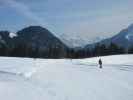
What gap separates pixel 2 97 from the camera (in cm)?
982

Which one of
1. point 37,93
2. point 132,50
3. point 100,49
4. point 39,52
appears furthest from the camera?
point 39,52

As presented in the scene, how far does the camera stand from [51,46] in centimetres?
11100

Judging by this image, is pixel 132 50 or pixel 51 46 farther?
pixel 51 46

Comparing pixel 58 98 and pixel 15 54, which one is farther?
pixel 15 54

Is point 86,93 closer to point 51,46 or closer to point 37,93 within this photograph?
point 37,93

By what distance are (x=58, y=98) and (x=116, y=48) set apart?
8207 cm

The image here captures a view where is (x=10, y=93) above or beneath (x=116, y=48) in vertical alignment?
beneath

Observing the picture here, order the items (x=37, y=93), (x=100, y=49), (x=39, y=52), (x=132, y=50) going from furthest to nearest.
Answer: (x=39, y=52) < (x=100, y=49) < (x=132, y=50) < (x=37, y=93)

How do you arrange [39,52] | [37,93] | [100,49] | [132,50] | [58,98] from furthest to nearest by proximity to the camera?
[39,52]
[100,49]
[132,50]
[37,93]
[58,98]

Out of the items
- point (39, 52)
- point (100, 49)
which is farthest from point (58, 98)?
point (39, 52)

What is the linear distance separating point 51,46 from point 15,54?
20411 millimetres

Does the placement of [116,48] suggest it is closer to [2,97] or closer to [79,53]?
[79,53]

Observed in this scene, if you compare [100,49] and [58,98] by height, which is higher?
[100,49]

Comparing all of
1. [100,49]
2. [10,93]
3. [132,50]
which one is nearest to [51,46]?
[100,49]
